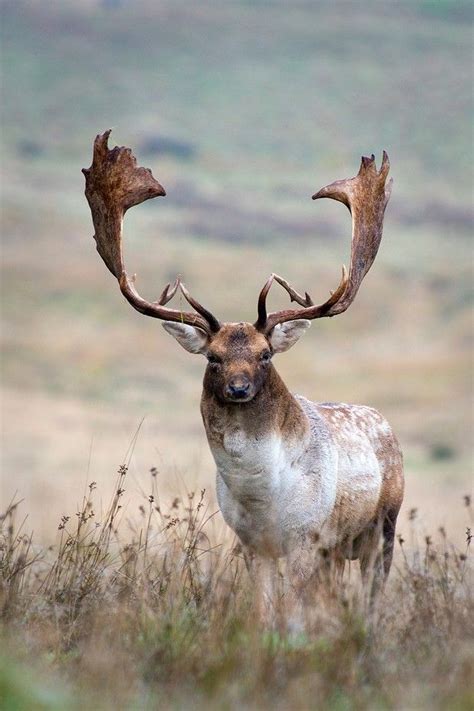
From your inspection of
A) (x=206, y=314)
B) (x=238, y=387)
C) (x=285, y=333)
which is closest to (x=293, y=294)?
(x=285, y=333)

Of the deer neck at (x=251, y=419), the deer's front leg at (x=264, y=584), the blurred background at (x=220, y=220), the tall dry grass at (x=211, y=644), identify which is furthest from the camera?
the blurred background at (x=220, y=220)

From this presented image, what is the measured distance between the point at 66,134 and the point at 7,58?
24.3m

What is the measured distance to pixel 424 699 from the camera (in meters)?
6.42

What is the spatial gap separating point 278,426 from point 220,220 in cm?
11299

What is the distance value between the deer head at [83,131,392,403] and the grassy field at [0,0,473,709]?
1035 millimetres

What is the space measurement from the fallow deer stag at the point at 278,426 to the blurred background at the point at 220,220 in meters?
1.09

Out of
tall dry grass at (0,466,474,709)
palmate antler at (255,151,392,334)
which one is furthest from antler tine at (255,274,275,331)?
tall dry grass at (0,466,474,709)

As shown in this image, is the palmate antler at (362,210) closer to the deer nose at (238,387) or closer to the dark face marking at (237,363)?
the dark face marking at (237,363)

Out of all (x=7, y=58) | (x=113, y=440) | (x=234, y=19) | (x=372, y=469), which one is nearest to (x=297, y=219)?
(x=7, y=58)

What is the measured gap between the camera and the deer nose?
9.19 metres

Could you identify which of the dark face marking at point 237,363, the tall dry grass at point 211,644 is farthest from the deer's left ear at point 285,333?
the tall dry grass at point 211,644

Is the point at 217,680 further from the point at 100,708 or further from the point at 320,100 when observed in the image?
the point at 320,100

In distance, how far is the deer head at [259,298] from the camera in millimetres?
9516

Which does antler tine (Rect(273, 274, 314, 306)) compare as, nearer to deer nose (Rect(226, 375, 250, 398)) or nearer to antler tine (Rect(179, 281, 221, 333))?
antler tine (Rect(179, 281, 221, 333))
